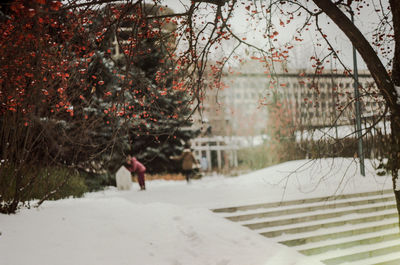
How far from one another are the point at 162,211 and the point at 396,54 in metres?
5.18

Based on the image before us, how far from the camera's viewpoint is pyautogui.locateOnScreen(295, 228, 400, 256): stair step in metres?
6.77

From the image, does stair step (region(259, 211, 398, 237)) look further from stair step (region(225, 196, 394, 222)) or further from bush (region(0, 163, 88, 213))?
bush (region(0, 163, 88, 213))

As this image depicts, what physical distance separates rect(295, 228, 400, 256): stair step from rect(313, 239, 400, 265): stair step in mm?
132

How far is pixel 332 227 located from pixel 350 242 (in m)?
0.56

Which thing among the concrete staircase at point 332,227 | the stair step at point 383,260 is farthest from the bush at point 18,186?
the stair step at point 383,260

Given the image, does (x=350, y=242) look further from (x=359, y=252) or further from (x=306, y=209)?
(x=306, y=209)

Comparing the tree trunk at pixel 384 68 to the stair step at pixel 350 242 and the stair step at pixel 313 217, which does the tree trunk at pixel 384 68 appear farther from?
the stair step at pixel 313 217

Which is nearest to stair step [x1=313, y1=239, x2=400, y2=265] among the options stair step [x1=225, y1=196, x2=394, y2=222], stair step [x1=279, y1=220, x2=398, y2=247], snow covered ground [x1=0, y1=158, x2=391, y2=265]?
stair step [x1=279, y1=220, x2=398, y2=247]

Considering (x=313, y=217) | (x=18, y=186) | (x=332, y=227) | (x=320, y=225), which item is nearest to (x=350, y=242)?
(x=332, y=227)

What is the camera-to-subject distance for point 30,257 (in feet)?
15.1

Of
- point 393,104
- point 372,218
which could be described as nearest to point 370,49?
point 393,104

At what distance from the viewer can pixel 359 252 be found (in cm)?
691

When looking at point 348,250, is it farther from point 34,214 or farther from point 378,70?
point 34,214

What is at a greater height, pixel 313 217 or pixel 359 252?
pixel 313 217
